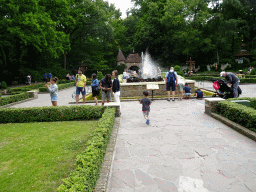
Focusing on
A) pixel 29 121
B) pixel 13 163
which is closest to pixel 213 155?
pixel 13 163

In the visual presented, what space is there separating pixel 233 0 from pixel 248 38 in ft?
29.8

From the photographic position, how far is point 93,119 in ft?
25.8

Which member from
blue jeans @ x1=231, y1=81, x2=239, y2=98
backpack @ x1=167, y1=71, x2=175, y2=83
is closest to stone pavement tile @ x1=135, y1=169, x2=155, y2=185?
blue jeans @ x1=231, y1=81, x2=239, y2=98

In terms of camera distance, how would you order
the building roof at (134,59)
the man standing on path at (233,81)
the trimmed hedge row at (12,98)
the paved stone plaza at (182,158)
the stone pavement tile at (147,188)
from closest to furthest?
the stone pavement tile at (147,188)
the paved stone plaza at (182,158)
the man standing on path at (233,81)
the trimmed hedge row at (12,98)
the building roof at (134,59)

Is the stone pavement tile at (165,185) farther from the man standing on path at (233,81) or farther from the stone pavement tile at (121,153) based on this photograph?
the man standing on path at (233,81)

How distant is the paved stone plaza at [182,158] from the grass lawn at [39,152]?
1.05 m

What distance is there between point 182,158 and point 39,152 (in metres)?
3.38

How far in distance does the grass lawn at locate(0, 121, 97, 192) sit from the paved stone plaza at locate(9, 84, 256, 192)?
3.44 ft

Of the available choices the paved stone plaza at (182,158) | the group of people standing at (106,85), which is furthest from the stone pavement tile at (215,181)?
the group of people standing at (106,85)

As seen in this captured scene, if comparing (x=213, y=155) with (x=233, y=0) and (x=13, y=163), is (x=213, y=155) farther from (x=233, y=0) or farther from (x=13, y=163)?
(x=233, y=0)

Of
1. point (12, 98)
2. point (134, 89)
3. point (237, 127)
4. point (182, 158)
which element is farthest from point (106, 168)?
point (12, 98)

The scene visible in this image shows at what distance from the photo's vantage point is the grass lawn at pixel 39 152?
3621 millimetres

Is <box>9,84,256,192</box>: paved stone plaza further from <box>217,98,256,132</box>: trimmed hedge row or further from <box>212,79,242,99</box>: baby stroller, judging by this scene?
<box>212,79,242,99</box>: baby stroller

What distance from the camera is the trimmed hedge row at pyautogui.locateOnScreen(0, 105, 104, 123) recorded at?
7.93 meters
